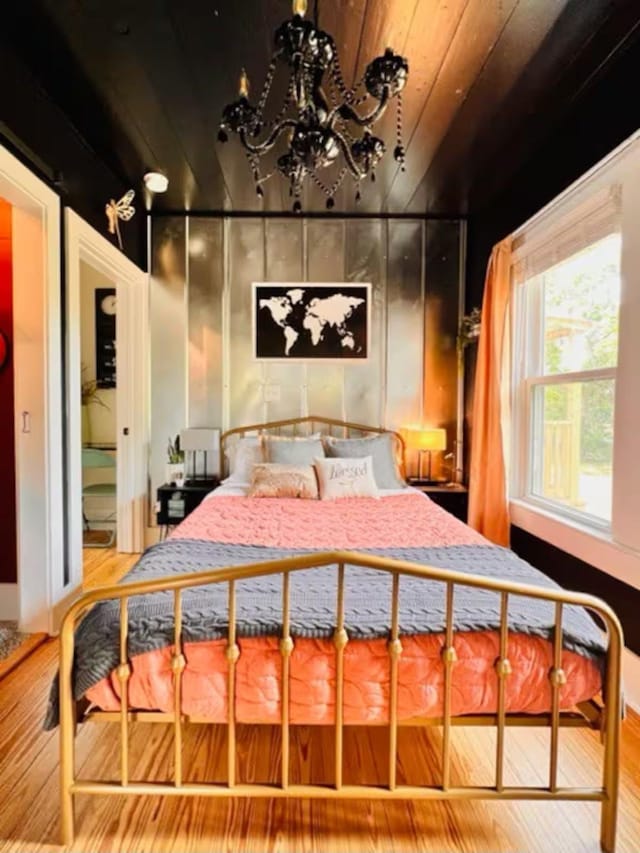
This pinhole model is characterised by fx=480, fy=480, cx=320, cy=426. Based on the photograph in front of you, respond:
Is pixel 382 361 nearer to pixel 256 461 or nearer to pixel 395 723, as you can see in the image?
pixel 256 461

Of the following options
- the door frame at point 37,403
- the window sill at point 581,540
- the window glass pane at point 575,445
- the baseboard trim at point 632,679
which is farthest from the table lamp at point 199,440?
the baseboard trim at point 632,679

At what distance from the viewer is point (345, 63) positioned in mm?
2152

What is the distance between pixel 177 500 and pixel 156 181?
7.38 feet

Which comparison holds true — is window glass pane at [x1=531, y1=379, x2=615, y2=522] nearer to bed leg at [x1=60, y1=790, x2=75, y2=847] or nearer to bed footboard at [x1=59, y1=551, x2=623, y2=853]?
bed footboard at [x1=59, y1=551, x2=623, y2=853]

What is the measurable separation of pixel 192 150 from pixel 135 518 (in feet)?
8.77

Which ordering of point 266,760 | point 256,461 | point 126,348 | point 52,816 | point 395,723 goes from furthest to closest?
point 126,348 < point 256,461 < point 266,760 < point 52,816 < point 395,723

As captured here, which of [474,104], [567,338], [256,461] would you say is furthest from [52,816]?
[474,104]

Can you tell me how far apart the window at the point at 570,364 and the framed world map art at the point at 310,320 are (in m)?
1.24

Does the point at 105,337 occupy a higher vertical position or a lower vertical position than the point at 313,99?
lower

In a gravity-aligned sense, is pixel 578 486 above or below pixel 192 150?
below

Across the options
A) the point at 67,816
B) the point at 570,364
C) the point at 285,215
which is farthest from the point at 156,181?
the point at 67,816

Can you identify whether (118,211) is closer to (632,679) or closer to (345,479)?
(345,479)

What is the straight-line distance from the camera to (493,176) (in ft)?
10.4

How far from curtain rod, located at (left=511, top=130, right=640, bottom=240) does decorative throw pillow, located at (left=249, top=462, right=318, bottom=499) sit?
6.72 ft
